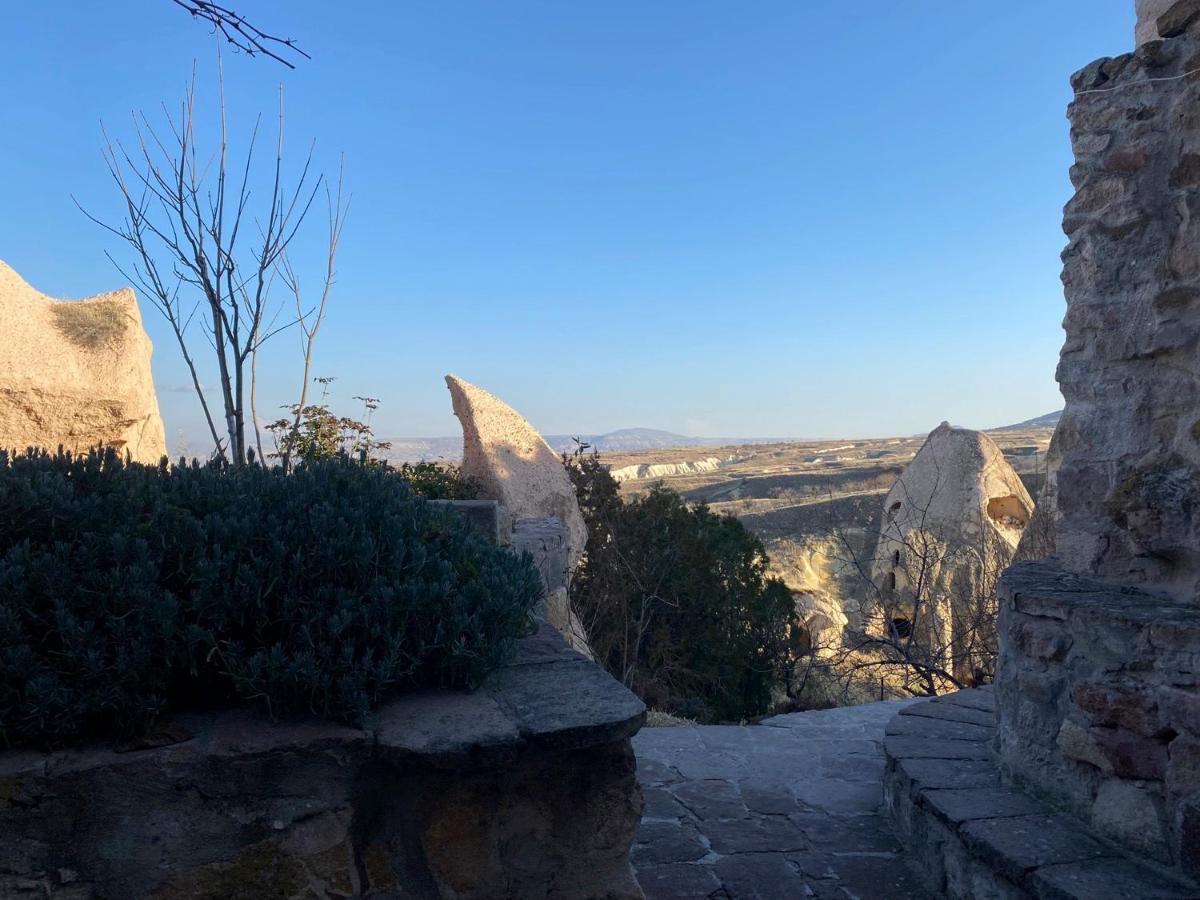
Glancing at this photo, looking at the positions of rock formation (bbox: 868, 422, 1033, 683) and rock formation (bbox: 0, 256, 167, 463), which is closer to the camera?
rock formation (bbox: 0, 256, 167, 463)

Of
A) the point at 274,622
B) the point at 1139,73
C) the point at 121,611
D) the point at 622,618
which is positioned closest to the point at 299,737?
the point at 274,622

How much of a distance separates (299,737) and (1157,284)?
2.97m

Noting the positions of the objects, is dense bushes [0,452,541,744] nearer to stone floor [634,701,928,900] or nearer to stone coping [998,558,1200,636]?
stone floor [634,701,928,900]

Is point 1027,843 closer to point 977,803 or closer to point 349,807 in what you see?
point 977,803

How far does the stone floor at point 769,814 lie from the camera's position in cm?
313

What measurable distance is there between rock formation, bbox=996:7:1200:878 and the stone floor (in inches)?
27.0

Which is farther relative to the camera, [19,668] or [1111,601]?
[1111,601]

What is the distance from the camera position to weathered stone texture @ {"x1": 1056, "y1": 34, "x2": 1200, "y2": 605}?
9.50 ft

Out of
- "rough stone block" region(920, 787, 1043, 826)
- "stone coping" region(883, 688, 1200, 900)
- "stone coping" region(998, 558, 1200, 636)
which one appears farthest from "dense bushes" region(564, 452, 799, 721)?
"stone coping" region(998, 558, 1200, 636)

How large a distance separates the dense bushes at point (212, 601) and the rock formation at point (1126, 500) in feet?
5.72

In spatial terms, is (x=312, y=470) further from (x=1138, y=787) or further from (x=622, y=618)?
(x=622, y=618)

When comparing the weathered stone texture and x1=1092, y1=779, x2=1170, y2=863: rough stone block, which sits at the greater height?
the weathered stone texture

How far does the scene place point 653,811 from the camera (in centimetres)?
373

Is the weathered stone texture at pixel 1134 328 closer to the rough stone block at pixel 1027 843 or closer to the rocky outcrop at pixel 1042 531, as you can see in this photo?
the rough stone block at pixel 1027 843
